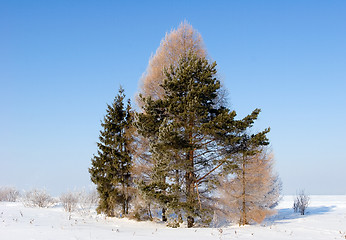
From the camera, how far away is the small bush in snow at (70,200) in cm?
2095

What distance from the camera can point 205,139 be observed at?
45.4 ft

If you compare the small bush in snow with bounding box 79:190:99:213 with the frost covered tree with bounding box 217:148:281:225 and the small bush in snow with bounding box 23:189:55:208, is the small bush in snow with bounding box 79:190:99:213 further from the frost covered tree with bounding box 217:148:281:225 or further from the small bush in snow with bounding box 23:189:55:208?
the frost covered tree with bounding box 217:148:281:225

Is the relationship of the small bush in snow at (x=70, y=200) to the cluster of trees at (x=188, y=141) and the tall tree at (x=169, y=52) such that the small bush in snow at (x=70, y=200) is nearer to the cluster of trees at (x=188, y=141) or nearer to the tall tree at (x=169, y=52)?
the cluster of trees at (x=188, y=141)

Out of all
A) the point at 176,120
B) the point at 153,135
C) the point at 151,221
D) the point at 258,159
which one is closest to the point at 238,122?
the point at 176,120

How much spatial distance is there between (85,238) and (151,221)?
28.8 feet

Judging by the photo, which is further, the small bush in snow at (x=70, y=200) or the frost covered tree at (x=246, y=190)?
the small bush in snow at (x=70, y=200)

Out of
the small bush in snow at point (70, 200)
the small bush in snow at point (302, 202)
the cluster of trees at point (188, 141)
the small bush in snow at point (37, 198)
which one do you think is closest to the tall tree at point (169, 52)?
the cluster of trees at point (188, 141)

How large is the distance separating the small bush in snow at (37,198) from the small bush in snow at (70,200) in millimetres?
2925

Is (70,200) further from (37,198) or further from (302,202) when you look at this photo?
(302,202)

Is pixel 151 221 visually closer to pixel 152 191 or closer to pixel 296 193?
pixel 152 191

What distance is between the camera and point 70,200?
2206 centimetres

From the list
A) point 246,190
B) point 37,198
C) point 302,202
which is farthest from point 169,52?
point 302,202

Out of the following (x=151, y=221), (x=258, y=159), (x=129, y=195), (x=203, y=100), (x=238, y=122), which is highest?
(x=203, y=100)

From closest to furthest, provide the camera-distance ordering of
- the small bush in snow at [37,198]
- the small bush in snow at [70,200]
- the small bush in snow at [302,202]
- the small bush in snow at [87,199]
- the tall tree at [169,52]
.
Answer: the tall tree at [169,52], the small bush in snow at [70,200], the small bush in snow at [87,199], the small bush in snow at [37,198], the small bush in snow at [302,202]
